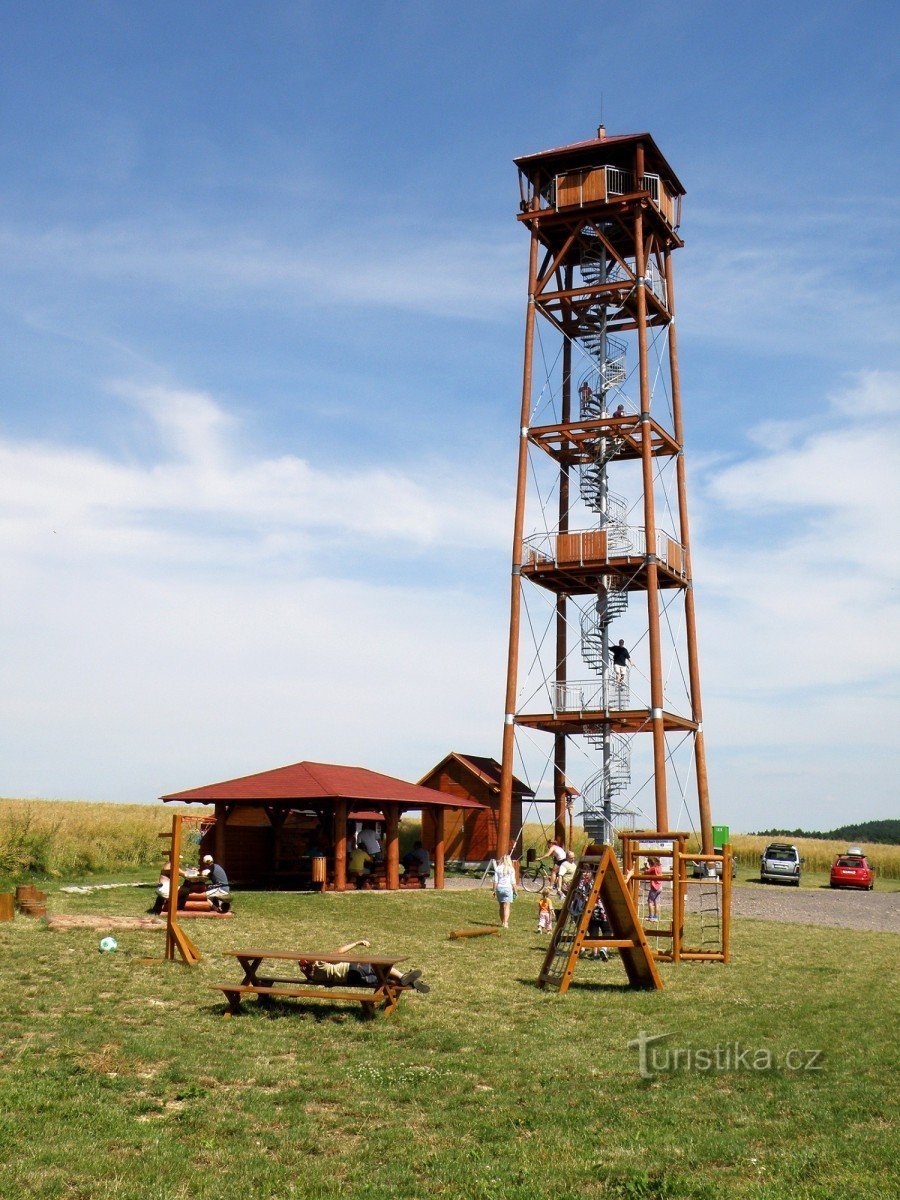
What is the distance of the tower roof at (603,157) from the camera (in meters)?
35.3

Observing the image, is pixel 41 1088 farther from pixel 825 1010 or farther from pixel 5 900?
pixel 5 900

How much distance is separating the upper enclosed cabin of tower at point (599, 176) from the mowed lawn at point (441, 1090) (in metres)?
26.2

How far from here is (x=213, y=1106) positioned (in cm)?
852

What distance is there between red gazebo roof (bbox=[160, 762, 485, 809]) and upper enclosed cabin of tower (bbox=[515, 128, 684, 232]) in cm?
1795

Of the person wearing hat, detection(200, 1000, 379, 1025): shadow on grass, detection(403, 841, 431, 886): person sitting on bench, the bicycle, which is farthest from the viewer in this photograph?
the bicycle

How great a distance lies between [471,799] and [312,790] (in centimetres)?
1548

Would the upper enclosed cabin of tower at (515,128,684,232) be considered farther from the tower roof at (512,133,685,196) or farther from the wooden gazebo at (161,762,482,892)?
the wooden gazebo at (161,762,482,892)

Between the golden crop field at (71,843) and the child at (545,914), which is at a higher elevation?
the golden crop field at (71,843)

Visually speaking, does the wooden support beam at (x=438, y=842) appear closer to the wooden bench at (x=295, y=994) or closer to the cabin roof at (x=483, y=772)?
the cabin roof at (x=483, y=772)

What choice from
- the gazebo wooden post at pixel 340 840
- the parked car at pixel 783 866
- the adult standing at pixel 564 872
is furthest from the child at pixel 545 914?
the parked car at pixel 783 866

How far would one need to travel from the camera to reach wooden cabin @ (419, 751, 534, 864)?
44.1 m

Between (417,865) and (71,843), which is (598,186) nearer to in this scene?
(417,865)

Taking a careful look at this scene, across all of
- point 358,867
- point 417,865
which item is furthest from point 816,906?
point 358,867

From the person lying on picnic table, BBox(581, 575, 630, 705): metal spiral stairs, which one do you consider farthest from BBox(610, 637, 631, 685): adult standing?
the person lying on picnic table
